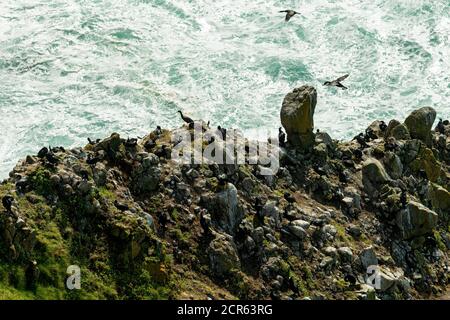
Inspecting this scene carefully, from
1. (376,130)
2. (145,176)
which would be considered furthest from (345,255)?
(376,130)

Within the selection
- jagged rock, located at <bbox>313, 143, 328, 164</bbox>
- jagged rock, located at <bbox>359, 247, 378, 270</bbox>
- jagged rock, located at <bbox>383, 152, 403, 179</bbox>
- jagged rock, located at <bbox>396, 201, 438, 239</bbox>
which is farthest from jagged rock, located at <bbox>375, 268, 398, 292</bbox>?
jagged rock, located at <bbox>383, 152, 403, 179</bbox>

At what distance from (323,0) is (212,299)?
7413cm

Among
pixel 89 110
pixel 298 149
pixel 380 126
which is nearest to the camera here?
pixel 298 149

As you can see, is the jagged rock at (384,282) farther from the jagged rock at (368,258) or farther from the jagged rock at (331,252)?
the jagged rock at (331,252)

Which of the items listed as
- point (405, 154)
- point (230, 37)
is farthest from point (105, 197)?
point (230, 37)

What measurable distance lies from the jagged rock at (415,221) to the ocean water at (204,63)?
1366 inches

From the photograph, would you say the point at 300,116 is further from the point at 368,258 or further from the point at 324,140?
the point at 368,258

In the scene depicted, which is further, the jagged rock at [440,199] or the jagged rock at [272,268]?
the jagged rock at [440,199]

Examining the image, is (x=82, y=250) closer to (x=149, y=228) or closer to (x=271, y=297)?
(x=149, y=228)

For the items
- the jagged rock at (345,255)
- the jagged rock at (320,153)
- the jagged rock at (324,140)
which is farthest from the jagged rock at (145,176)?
the jagged rock at (324,140)

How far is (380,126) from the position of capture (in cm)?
4944

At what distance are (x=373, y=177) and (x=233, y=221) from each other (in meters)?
10.4

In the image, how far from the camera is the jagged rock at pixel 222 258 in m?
35.6

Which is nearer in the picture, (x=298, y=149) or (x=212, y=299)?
(x=212, y=299)
